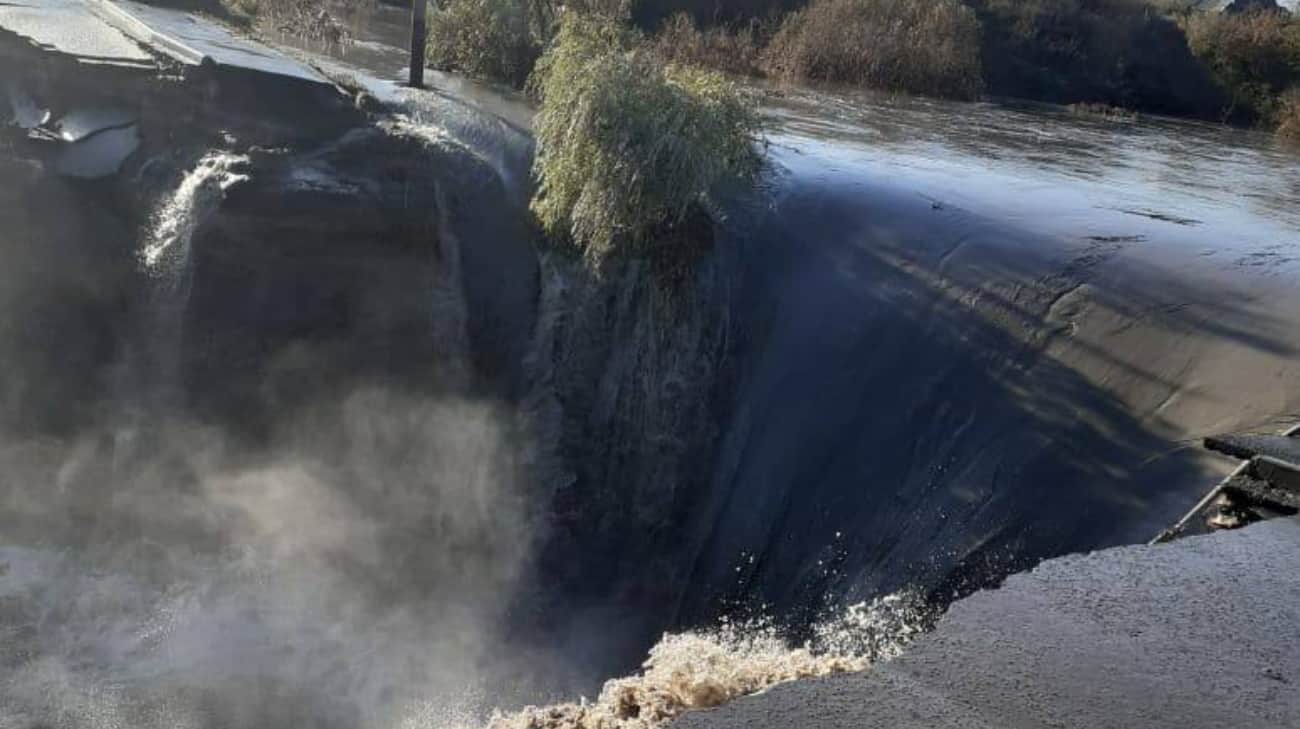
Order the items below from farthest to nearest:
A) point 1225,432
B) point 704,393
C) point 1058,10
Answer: point 1058,10 < point 704,393 < point 1225,432

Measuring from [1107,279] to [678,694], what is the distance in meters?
5.85

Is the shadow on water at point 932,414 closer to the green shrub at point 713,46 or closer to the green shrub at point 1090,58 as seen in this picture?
the green shrub at point 713,46

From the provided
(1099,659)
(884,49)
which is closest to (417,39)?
(884,49)

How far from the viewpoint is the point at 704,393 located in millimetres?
8953

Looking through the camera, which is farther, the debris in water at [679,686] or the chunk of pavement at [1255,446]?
the chunk of pavement at [1255,446]

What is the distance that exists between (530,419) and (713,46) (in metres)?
15.2

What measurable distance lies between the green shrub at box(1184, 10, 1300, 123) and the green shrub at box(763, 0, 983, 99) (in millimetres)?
8719

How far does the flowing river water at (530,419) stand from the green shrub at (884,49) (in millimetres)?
11398

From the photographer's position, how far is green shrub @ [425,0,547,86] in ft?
53.4

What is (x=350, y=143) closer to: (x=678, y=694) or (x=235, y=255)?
(x=235, y=255)

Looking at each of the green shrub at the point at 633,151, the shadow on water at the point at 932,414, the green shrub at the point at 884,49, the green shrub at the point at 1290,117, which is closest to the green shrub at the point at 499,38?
the green shrub at the point at 633,151

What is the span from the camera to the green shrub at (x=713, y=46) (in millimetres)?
21922

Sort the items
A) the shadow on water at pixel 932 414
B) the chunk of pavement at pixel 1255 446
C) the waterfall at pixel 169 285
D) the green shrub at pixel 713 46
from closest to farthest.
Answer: the chunk of pavement at pixel 1255 446 → the shadow on water at pixel 932 414 → the waterfall at pixel 169 285 → the green shrub at pixel 713 46

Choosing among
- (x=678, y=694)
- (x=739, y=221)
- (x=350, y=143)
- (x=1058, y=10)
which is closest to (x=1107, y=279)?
(x=739, y=221)
